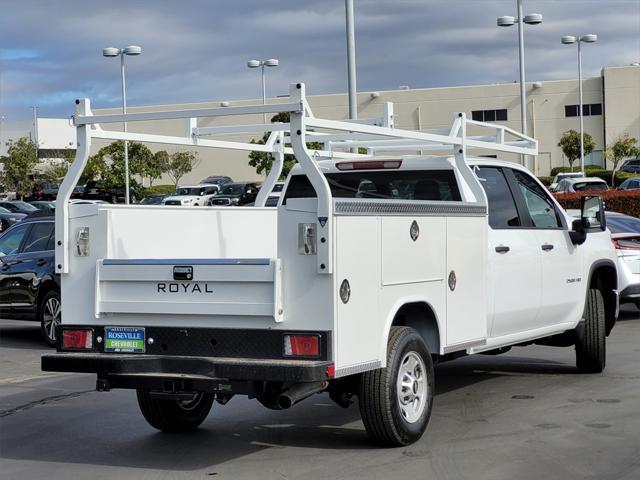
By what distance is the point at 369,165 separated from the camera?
9.52 meters

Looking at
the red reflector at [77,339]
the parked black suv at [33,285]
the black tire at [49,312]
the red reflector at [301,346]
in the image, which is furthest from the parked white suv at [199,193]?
the red reflector at [301,346]

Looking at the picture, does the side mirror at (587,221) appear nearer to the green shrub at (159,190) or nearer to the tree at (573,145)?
the tree at (573,145)

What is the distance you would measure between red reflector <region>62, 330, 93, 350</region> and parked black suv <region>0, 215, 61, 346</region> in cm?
691

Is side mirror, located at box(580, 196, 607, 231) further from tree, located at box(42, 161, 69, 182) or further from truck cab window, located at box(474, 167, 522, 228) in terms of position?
tree, located at box(42, 161, 69, 182)

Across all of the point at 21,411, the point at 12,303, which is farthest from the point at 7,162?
the point at 21,411

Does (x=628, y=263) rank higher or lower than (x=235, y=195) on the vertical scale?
lower

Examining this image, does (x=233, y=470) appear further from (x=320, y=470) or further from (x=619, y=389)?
(x=619, y=389)

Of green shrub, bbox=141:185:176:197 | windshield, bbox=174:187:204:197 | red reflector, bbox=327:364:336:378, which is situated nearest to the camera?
red reflector, bbox=327:364:336:378

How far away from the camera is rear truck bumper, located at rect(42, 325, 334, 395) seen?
6750mm

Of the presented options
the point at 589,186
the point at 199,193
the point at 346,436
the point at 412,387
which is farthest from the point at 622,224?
the point at 199,193

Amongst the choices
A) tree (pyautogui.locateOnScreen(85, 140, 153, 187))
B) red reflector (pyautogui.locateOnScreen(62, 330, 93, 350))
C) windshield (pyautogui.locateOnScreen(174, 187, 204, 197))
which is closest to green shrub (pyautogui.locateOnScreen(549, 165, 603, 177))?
windshield (pyautogui.locateOnScreen(174, 187, 204, 197))

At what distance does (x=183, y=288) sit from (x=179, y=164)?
68398mm

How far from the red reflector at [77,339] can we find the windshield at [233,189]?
4897cm

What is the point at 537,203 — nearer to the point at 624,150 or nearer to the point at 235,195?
the point at 235,195
